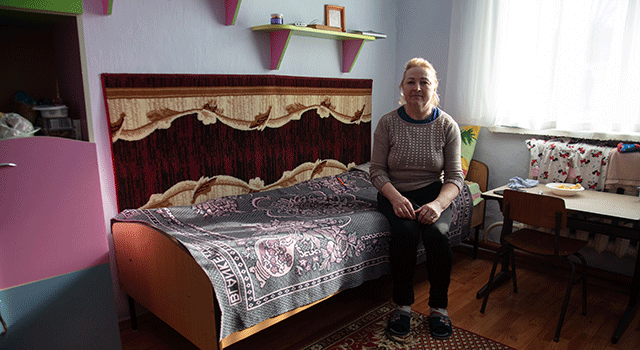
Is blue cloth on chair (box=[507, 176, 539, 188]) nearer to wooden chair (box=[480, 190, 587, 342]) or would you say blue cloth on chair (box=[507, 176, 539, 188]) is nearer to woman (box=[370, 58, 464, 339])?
wooden chair (box=[480, 190, 587, 342])

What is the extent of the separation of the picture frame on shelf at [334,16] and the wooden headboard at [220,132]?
1.26 feet

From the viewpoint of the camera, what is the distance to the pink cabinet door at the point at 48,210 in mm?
1589

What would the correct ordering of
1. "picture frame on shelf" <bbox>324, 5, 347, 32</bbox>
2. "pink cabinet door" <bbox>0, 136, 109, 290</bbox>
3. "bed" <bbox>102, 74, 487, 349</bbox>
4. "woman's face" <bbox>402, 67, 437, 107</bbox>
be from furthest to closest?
"picture frame on shelf" <bbox>324, 5, 347, 32</bbox> < "woman's face" <bbox>402, 67, 437, 107</bbox> < "bed" <bbox>102, 74, 487, 349</bbox> < "pink cabinet door" <bbox>0, 136, 109, 290</bbox>

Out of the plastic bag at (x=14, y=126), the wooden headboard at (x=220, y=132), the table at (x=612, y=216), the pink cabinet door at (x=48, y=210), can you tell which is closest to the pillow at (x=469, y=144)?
the table at (x=612, y=216)

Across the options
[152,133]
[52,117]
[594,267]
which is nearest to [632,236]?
[594,267]

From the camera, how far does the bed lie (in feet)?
5.60

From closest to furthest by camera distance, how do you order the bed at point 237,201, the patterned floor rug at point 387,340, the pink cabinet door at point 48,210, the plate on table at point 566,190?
the pink cabinet door at point 48,210 < the bed at point 237,201 < the patterned floor rug at point 387,340 < the plate on table at point 566,190

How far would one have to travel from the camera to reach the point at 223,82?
101 inches

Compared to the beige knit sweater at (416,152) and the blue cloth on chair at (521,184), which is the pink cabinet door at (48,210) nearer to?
the beige knit sweater at (416,152)

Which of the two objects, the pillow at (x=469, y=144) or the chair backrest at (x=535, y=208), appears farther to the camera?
the pillow at (x=469, y=144)

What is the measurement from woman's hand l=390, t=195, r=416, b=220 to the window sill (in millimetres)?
1333

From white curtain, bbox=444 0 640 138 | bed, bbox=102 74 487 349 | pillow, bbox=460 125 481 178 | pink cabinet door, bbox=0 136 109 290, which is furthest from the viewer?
pillow, bbox=460 125 481 178

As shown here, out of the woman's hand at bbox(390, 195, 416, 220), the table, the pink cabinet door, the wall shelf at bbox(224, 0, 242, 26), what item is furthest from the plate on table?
the pink cabinet door

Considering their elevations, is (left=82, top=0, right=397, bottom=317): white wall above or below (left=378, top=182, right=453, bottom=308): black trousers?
above
